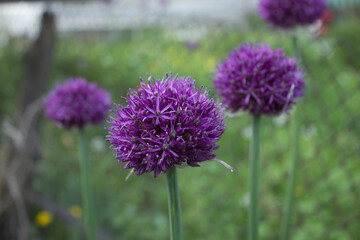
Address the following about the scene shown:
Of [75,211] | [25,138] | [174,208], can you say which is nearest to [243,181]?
[75,211]

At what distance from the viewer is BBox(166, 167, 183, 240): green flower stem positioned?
0.84 metres

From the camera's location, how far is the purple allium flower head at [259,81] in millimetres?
1168

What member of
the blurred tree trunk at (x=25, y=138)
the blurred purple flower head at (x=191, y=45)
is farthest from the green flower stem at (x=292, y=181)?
the blurred purple flower head at (x=191, y=45)

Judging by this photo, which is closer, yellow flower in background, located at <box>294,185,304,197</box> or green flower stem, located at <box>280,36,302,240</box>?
green flower stem, located at <box>280,36,302,240</box>

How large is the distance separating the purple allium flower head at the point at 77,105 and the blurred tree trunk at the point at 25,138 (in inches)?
28.3

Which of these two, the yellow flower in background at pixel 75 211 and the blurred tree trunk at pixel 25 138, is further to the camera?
the yellow flower in background at pixel 75 211

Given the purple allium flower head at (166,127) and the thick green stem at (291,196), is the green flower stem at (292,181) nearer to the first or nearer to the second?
the thick green stem at (291,196)

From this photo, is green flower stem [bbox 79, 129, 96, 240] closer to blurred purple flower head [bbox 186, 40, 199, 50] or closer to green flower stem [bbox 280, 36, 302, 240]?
green flower stem [bbox 280, 36, 302, 240]

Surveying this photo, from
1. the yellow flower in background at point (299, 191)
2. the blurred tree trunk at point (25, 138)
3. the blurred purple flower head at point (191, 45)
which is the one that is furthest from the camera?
the blurred purple flower head at point (191, 45)

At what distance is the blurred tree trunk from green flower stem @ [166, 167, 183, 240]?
167 cm

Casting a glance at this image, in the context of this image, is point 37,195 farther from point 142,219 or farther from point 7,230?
point 142,219

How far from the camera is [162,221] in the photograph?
270 cm

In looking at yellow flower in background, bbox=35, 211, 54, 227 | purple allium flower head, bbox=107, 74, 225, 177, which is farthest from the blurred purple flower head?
purple allium flower head, bbox=107, 74, 225, 177

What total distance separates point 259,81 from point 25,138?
6.20 ft
